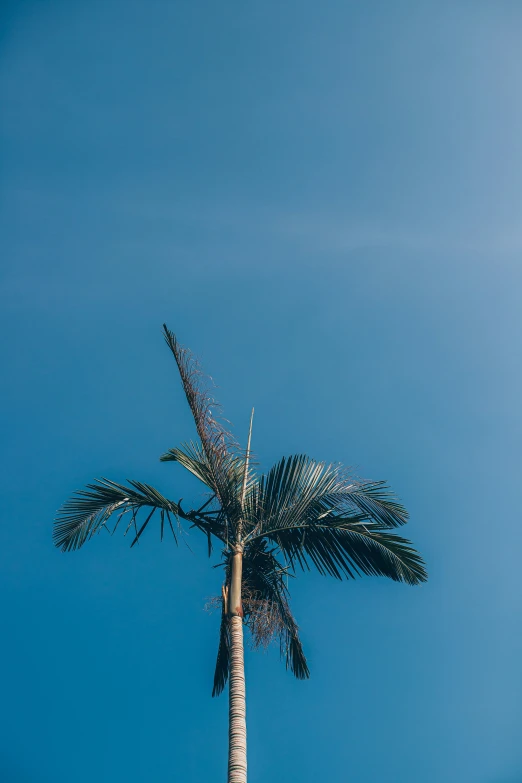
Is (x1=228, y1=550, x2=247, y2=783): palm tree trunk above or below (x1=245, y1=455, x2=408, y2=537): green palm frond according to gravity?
below

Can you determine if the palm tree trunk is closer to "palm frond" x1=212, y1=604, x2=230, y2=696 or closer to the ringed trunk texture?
the ringed trunk texture

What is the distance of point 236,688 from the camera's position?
7191 mm

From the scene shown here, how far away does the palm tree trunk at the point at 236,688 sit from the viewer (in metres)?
6.48

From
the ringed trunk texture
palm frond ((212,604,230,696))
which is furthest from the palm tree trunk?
palm frond ((212,604,230,696))

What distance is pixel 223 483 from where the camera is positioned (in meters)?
8.41

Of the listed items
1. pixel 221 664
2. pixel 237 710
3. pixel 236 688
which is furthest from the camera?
pixel 221 664

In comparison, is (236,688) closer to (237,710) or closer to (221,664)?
(237,710)

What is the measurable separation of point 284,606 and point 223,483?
184 cm

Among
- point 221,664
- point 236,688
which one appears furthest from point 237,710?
point 221,664

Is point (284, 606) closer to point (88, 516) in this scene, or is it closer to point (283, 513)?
point (283, 513)

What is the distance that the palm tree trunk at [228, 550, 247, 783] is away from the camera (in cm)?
648

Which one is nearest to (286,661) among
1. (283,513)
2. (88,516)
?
(283,513)

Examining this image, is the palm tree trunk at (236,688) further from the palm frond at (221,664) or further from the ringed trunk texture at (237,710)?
the palm frond at (221,664)

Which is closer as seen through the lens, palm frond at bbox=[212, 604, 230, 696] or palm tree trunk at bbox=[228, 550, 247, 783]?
palm tree trunk at bbox=[228, 550, 247, 783]
